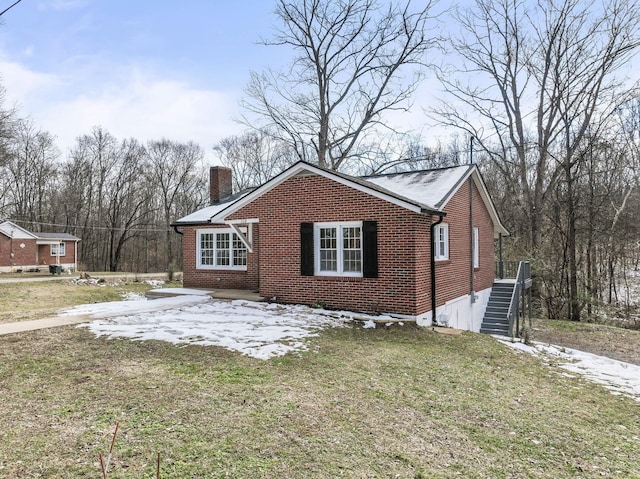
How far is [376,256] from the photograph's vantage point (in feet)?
33.3

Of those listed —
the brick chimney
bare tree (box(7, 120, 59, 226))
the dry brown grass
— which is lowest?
the dry brown grass

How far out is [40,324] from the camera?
854cm

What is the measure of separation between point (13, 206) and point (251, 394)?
43.4 m

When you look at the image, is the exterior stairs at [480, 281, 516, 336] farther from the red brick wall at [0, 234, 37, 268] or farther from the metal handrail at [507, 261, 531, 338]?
the red brick wall at [0, 234, 37, 268]

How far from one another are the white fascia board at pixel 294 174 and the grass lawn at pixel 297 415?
3944 millimetres

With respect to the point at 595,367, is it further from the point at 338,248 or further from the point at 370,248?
the point at 338,248

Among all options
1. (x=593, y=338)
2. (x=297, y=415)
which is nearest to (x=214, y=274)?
(x=297, y=415)

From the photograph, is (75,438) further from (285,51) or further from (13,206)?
(13,206)

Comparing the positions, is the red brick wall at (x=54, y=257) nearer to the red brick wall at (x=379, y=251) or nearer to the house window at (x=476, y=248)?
the red brick wall at (x=379, y=251)

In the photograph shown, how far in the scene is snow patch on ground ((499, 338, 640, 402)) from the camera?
6.55m

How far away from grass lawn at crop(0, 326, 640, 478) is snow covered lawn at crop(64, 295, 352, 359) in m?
0.56

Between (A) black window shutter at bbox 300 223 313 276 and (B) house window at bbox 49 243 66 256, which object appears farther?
(B) house window at bbox 49 243 66 256

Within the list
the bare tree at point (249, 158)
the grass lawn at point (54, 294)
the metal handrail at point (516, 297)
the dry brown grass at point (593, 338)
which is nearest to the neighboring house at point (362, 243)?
the metal handrail at point (516, 297)

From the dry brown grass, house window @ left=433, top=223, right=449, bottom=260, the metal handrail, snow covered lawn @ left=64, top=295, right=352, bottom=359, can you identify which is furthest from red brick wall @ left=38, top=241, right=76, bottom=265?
the dry brown grass
